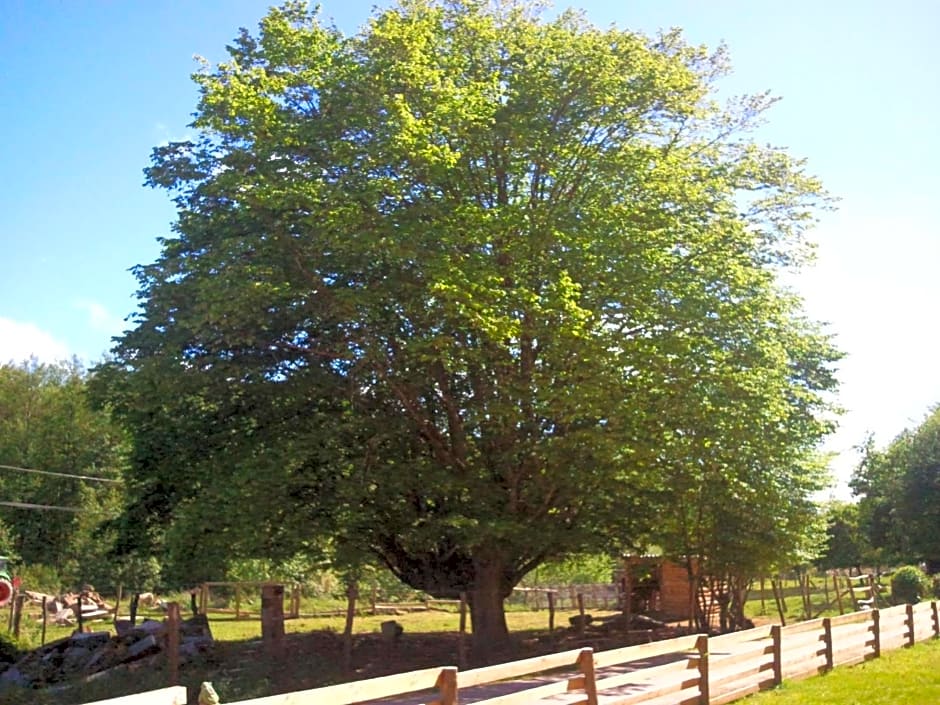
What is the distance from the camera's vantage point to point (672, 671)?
13.1 metres

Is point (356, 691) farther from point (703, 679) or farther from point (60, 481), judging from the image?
point (60, 481)

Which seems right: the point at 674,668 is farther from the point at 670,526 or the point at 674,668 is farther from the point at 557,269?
the point at 670,526

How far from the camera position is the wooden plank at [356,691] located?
24.0ft

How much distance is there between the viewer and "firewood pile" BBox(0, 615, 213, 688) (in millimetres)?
20688

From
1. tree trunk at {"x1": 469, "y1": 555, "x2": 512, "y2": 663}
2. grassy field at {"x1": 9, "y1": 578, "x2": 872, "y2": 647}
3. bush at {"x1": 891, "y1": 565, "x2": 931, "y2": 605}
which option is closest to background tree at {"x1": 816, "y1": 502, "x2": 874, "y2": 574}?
grassy field at {"x1": 9, "y1": 578, "x2": 872, "y2": 647}

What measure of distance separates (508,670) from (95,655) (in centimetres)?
1527

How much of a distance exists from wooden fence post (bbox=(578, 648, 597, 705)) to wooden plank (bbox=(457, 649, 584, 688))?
7 cm

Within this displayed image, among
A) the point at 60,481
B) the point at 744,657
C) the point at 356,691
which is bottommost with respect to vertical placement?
the point at 744,657

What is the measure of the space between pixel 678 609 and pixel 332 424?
62.4ft

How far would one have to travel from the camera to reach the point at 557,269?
19688 mm

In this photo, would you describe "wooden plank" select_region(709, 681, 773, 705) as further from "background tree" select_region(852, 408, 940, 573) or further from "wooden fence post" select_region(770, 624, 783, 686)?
"background tree" select_region(852, 408, 940, 573)

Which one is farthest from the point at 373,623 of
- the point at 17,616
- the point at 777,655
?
the point at 777,655

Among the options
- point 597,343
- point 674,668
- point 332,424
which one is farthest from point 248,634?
point 674,668

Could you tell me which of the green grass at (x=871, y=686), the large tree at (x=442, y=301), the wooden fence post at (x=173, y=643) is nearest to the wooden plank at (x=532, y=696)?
the green grass at (x=871, y=686)
